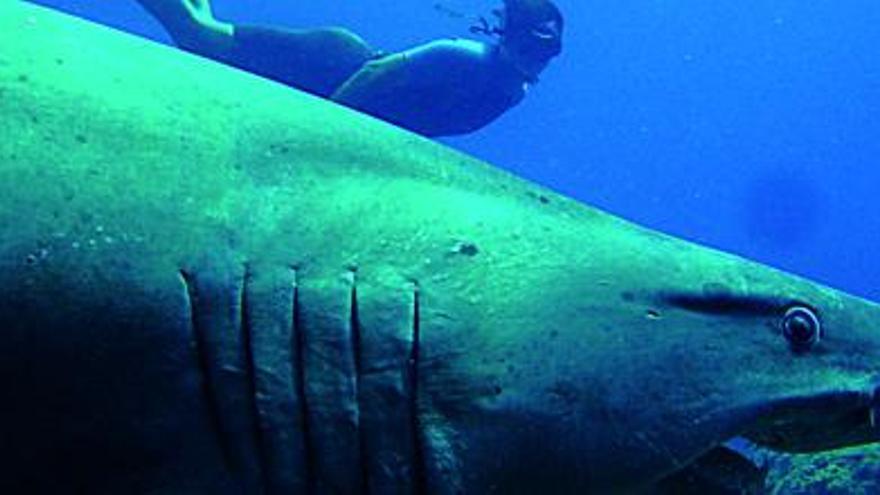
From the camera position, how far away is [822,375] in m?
2.18

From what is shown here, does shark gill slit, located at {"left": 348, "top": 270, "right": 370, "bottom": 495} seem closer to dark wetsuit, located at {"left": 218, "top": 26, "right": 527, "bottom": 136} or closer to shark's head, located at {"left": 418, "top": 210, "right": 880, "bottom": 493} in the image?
shark's head, located at {"left": 418, "top": 210, "right": 880, "bottom": 493}

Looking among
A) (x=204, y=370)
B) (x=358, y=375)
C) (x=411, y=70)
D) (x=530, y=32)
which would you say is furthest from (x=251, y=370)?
Answer: (x=530, y=32)

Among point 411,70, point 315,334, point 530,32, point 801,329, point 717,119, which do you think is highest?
point 717,119

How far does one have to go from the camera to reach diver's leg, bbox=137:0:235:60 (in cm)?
1023

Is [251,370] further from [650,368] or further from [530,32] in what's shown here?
[530,32]

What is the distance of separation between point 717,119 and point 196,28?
410ft

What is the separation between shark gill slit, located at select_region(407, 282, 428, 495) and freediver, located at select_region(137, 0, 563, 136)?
25.4 feet

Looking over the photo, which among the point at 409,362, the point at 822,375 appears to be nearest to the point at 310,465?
the point at 409,362

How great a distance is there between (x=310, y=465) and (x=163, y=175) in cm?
64

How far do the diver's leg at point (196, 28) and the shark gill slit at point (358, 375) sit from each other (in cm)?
848

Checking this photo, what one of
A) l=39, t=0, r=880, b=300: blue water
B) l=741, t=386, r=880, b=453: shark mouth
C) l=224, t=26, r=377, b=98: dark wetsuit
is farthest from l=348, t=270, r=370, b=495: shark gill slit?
l=39, t=0, r=880, b=300: blue water

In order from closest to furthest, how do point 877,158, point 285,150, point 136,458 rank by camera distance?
point 136,458, point 285,150, point 877,158

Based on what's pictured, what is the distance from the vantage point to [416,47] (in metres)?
9.85

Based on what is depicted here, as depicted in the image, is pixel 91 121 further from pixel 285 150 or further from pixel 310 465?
pixel 310 465
